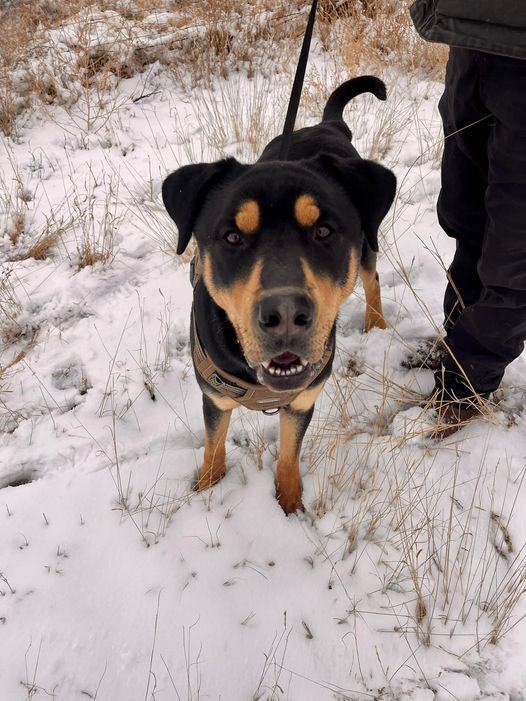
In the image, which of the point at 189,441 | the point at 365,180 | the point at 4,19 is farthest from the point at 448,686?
the point at 4,19

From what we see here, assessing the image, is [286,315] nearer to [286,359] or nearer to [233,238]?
[286,359]

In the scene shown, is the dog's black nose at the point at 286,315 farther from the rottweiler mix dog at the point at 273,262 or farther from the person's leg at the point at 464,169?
the person's leg at the point at 464,169

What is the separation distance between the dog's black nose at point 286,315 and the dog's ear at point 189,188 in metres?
0.61

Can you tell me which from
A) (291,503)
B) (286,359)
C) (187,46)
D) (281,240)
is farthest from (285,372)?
(187,46)

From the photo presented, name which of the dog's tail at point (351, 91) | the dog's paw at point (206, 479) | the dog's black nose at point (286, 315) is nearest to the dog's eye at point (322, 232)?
the dog's black nose at point (286, 315)

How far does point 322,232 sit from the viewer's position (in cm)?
152

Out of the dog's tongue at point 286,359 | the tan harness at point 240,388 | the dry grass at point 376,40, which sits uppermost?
the dry grass at point 376,40

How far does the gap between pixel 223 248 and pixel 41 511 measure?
1460mm

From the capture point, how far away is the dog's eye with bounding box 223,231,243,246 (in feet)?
4.93

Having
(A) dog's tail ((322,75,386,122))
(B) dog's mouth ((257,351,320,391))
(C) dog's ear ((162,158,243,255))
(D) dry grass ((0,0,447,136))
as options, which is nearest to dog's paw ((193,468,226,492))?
(B) dog's mouth ((257,351,320,391))

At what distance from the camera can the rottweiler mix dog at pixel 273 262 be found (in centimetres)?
130

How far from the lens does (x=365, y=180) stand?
1627 millimetres

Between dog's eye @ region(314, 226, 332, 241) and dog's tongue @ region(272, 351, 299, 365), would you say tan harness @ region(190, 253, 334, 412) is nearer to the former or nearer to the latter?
dog's tongue @ region(272, 351, 299, 365)

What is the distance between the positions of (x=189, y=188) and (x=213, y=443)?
1.07 meters
